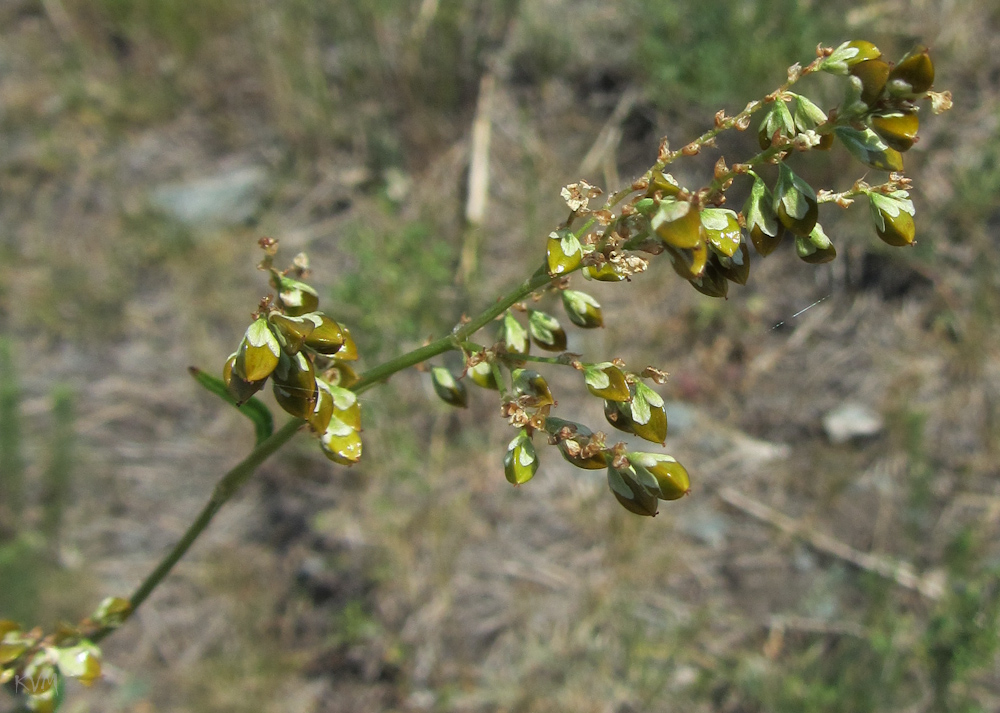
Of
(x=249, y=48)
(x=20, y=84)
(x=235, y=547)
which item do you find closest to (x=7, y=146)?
(x=20, y=84)

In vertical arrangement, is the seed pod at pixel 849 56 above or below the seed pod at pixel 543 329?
above

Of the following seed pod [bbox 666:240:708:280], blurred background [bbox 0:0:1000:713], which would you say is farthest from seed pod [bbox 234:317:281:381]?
blurred background [bbox 0:0:1000:713]

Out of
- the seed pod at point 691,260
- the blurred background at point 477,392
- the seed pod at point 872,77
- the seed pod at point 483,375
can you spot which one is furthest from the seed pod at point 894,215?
the blurred background at point 477,392

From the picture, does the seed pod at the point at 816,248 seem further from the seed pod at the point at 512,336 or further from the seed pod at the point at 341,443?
the seed pod at the point at 341,443

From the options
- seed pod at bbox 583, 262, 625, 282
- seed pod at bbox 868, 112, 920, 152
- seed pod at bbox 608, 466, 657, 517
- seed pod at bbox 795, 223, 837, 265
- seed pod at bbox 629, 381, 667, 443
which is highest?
seed pod at bbox 868, 112, 920, 152

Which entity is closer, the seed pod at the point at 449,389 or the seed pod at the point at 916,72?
the seed pod at the point at 916,72

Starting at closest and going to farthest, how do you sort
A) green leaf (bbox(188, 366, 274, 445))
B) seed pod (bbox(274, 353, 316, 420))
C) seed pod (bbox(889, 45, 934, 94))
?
seed pod (bbox(889, 45, 934, 94)) < seed pod (bbox(274, 353, 316, 420)) < green leaf (bbox(188, 366, 274, 445))

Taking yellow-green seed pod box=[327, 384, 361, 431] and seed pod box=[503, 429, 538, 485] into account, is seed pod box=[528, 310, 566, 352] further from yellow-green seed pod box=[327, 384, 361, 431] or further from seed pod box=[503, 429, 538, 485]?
yellow-green seed pod box=[327, 384, 361, 431]
